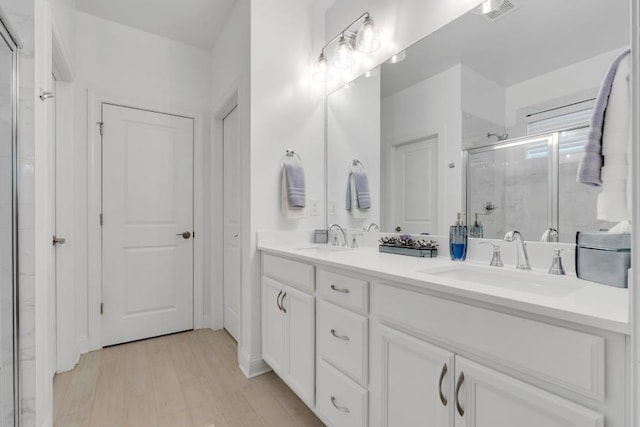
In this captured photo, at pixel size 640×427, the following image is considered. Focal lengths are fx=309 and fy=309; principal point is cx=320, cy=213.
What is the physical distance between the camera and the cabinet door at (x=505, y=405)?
2.15ft

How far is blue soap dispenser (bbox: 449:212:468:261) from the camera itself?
1.40 metres

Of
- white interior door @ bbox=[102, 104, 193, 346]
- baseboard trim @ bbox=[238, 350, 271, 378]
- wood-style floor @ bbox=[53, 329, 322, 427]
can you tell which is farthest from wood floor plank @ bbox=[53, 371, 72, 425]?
baseboard trim @ bbox=[238, 350, 271, 378]

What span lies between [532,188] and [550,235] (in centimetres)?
19

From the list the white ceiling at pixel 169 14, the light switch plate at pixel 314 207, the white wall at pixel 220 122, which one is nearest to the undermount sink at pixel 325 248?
the light switch plate at pixel 314 207

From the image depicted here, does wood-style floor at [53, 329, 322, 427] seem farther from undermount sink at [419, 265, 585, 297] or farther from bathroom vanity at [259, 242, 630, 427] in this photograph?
undermount sink at [419, 265, 585, 297]

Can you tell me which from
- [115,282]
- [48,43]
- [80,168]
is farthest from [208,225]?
[48,43]

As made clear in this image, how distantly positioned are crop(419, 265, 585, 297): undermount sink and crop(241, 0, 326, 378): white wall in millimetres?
1237

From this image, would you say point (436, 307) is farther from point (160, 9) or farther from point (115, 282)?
point (160, 9)

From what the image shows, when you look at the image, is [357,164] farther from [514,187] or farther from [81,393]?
[81,393]

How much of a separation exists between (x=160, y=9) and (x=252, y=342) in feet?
8.58

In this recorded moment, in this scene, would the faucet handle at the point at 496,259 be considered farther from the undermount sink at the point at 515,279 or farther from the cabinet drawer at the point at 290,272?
the cabinet drawer at the point at 290,272

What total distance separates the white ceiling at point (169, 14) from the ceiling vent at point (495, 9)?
73.8 inches

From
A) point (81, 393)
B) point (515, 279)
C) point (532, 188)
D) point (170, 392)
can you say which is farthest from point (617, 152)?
point (81, 393)

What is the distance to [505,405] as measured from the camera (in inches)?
30.0
